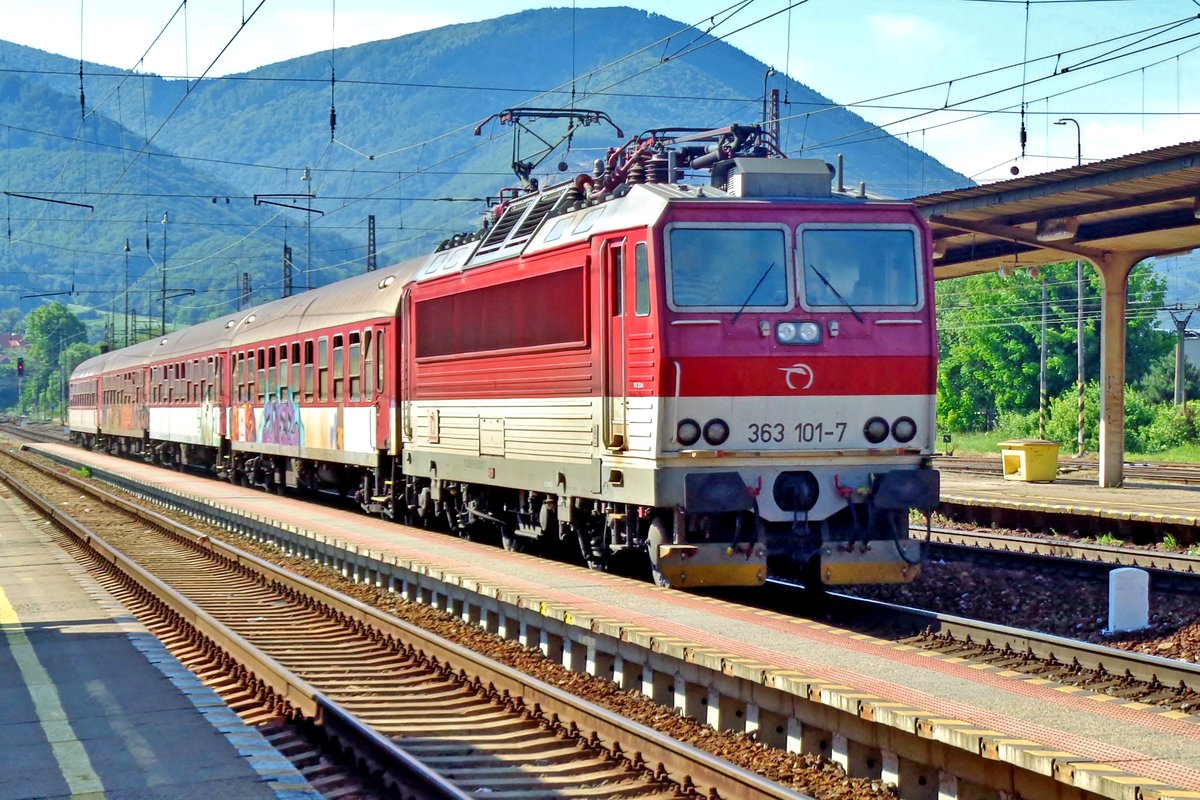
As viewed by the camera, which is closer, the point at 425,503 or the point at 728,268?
the point at 728,268

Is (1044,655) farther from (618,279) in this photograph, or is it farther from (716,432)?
(618,279)

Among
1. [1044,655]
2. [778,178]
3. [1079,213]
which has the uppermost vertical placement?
[1079,213]

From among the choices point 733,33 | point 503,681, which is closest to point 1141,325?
point 733,33

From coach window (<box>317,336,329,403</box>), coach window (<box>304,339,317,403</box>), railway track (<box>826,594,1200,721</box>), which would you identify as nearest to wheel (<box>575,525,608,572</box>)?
railway track (<box>826,594,1200,721</box>)

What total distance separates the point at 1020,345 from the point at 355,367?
2080 inches

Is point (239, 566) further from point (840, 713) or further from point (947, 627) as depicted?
point (840, 713)

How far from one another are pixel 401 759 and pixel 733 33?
14.2 meters

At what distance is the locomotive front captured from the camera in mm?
12078

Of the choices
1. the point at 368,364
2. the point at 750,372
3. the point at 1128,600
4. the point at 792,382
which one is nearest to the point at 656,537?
the point at 750,372

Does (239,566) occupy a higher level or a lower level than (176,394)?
lower

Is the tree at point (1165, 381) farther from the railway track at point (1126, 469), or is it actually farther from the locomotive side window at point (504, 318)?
the locomotive side window at point (504, 318)

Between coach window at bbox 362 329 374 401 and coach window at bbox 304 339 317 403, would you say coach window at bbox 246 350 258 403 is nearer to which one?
coach window at bbox 304 339 317 403

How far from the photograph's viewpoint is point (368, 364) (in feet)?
70.2

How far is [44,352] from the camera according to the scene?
15512 cm
